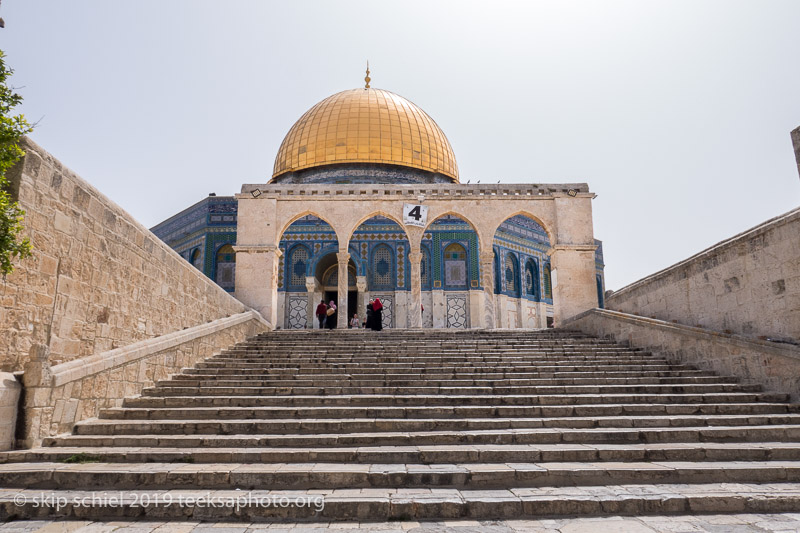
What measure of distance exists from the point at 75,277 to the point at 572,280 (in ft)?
32.5

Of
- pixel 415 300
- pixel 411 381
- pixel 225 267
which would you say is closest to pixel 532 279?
pixel 415 300

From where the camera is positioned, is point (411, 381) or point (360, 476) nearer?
point (360, 476)

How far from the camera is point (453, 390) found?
594 cm

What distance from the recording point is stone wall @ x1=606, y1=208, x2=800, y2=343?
6.09 meters

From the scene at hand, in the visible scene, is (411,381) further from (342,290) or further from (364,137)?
(364,137)

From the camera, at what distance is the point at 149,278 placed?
671 cm

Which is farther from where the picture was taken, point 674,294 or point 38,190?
point 674,294

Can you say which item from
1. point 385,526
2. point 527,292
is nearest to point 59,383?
point 385,526

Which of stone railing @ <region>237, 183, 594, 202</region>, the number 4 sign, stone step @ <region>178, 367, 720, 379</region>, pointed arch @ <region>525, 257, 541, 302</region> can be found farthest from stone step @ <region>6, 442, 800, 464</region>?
pointed arch @ <region>525, 257, 541, 302</region>

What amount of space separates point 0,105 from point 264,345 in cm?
581

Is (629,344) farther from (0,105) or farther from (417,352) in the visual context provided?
(0,105)

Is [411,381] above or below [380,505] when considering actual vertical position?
above

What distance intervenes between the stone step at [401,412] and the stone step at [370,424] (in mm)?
173

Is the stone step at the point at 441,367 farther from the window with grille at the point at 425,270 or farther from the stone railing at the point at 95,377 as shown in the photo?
the window with grille at the point at 425,270
